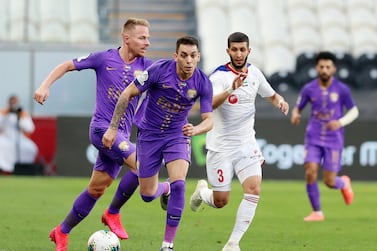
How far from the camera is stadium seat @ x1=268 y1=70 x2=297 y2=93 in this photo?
24.5 meters

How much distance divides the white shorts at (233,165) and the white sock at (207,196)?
0.36 m

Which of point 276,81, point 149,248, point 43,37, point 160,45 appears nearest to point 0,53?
point 43,37

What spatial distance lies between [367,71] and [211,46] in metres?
5.86

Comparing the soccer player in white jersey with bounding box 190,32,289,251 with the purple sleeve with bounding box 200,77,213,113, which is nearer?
the purple sleeve with bounding box 200,77,213,113

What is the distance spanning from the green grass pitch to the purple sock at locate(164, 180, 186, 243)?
82cm

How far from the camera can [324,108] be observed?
14.2 m

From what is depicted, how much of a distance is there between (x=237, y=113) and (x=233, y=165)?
539 millimetres

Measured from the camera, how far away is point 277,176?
72.7 ft

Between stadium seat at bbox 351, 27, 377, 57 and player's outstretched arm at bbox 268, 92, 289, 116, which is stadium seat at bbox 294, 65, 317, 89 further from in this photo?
player's outstretched arm at bbox 268, 92, 289, 116

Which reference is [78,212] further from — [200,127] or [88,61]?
[200,127]

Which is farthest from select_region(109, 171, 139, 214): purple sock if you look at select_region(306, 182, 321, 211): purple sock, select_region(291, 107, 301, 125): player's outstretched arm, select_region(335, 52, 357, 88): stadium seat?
select_region(335, 52, 357, 88): stadium seat

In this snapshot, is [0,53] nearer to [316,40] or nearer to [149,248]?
[316,40]

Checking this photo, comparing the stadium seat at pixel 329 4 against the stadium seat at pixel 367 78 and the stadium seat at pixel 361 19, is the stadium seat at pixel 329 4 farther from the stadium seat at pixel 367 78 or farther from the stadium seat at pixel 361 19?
the stadium seat at pixel 367 78

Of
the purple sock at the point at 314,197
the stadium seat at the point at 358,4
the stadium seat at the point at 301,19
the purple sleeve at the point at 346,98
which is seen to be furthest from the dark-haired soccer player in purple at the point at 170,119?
the stadium seat at the point at 358,4
